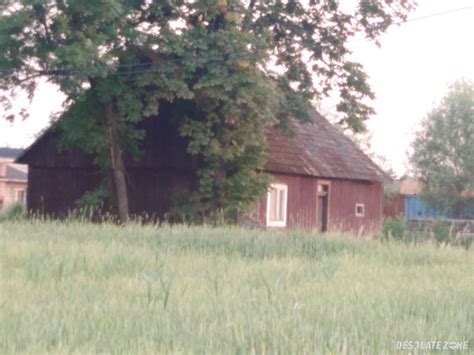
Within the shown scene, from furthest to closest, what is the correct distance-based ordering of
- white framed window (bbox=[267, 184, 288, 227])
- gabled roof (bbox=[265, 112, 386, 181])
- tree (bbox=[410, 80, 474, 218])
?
1. tree (bbox=[410, 80, 474, 218])
2. white framed window (bbox=[267, 184, 288, 227])
3. gabled roof (bbox=[265, 112, 386, 181])

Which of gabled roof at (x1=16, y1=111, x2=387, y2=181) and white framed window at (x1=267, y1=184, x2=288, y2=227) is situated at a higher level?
gabled roof at (x1=16, y1=111, x2=387, y2=181)

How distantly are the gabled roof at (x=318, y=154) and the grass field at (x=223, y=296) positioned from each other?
17484 millimetres

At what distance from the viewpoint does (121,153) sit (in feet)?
96.1

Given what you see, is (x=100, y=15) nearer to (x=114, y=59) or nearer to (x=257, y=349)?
(x=114, y=59)

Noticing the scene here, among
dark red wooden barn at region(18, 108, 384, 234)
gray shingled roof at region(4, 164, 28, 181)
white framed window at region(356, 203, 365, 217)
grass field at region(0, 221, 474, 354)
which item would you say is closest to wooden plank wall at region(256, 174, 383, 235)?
dark red wooden barn at region(18, 108, 384, 234)

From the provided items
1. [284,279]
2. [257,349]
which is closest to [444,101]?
[284,279]

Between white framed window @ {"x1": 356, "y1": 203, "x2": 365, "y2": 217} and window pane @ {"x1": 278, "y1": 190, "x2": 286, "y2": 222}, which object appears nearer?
window pane @ {"x1": 278, "y1": 190, "x2": 286, "y2": 222}

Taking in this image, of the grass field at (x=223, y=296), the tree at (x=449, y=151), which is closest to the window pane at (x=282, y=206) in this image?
the grass field at (x=223, y=296)

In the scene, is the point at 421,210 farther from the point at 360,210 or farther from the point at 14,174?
the point at 14,174

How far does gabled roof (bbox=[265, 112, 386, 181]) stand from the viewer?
109 ft

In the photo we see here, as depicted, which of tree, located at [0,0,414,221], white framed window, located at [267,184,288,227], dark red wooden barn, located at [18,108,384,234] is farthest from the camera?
white framed window, located at [267,184,288,227]

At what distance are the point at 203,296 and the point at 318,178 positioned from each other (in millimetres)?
27552

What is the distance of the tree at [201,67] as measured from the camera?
25031 mm

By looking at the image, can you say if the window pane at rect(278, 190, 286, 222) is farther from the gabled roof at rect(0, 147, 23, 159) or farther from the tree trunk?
the gabled roof at rect(0, 147, 23, 159)
